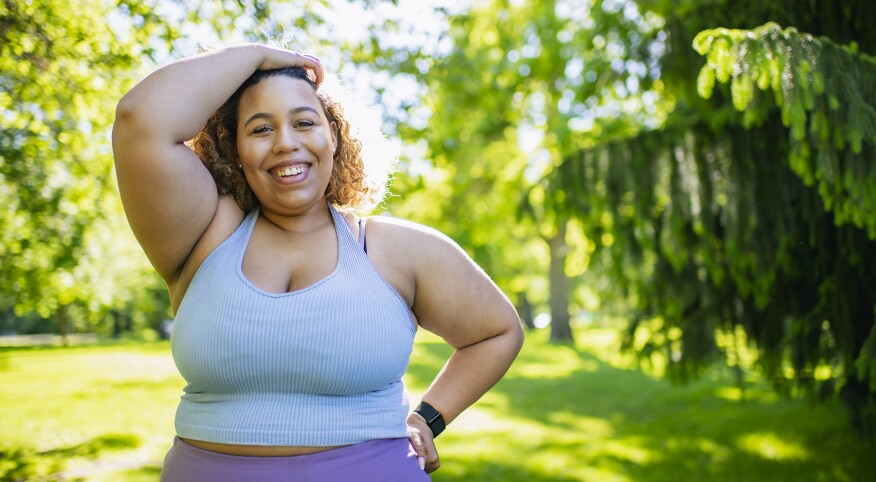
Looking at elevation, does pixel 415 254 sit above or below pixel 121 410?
above

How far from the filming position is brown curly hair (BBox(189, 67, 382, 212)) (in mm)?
1937

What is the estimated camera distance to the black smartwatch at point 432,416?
204 cm

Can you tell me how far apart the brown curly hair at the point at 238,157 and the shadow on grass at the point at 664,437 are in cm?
469

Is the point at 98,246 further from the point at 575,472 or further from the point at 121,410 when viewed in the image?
the point at 575,472

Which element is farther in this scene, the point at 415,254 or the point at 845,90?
the point at 845,90

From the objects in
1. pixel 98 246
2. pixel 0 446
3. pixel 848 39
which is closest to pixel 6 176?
pixel 0 446

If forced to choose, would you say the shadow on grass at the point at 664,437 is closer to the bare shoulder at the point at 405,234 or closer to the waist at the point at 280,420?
the bare shoulder at the point at 405,234

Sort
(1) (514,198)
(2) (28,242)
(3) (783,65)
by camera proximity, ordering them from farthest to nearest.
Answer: (1) (514,198), (2) (28,242), (3) (783,65)

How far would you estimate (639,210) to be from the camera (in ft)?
18.3

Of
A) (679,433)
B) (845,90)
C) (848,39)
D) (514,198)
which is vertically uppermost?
(848,39)

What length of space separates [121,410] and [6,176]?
399 centimetres

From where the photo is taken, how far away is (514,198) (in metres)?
15.3

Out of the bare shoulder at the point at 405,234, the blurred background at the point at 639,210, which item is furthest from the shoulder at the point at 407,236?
the blurred background at the point at 639,210

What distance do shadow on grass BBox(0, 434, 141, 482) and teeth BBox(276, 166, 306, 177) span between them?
532 cm
